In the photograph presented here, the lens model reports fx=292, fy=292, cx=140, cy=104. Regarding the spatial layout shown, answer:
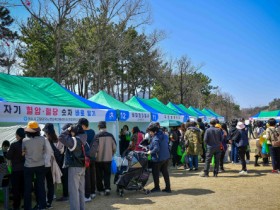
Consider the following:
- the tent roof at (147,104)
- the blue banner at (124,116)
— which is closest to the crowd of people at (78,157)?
the blue banner at (124,116)

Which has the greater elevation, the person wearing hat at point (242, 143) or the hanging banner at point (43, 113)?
the hanging banner at point (43, 113)

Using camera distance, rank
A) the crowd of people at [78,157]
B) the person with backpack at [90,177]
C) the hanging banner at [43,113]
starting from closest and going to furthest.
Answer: the crowd of people at [78,157]
the hanging banner at [43,113]
the person with backpack at [90,177]

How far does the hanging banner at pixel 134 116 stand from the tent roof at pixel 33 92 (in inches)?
89.6

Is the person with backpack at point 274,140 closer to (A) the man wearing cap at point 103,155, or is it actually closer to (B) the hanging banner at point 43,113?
(A) the man wearing cap at point 103,155

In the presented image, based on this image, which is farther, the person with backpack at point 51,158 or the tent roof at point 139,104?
the tent roof at point 139,104

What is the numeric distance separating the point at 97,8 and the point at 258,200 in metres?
18.9

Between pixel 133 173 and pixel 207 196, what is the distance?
5.90 feet

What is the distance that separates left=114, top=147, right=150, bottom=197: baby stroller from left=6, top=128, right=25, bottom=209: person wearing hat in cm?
220

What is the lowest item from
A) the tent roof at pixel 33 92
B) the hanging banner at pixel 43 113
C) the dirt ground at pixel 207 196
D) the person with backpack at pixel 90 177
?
the dirt ground at pixel 207 196

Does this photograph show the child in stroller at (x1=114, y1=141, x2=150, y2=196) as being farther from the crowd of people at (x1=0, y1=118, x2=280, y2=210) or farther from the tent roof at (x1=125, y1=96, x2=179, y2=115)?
the tent roof at (x1=125, y1=96, x2=179, y2=115)

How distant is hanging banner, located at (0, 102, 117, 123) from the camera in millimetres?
5855

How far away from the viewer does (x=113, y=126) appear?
10.7m

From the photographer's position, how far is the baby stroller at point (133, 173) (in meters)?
6.97

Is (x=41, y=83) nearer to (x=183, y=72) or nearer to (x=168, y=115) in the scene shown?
(x=168, y=115)
